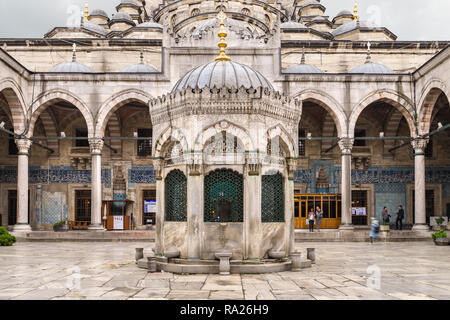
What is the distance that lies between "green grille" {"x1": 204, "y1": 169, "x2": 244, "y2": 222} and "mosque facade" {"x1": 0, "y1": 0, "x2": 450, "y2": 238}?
17.9 inches

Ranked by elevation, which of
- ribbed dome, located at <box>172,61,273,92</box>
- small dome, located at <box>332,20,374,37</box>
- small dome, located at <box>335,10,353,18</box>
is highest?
small dome, located at <box>335,10,353,18</box>

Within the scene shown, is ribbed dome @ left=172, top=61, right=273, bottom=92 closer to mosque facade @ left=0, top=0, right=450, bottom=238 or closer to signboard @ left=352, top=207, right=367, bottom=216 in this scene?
mosque facade @ left=0, top=0, right=450, bottom=238

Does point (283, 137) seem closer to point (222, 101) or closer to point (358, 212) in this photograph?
point (222, 101)

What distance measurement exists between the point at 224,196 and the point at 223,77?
181 cm

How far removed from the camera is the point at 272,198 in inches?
285

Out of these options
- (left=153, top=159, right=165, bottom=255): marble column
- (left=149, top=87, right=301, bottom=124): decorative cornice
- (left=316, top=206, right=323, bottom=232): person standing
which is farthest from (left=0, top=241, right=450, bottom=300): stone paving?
(left=316, top=206, right=323, bottom=232): person standing

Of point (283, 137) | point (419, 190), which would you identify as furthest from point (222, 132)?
point (419, 190)

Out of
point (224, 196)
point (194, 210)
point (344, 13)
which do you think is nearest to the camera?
point (194, 210)

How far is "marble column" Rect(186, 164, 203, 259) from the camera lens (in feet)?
22.4

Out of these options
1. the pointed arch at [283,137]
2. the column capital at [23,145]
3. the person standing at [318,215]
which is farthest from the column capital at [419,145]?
the column capital at [23,145]

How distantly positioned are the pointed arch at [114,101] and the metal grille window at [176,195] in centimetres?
940

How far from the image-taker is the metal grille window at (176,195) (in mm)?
7121
